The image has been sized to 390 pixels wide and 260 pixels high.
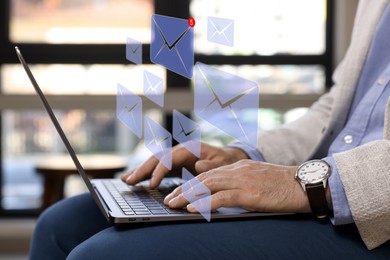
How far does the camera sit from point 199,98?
94 cm

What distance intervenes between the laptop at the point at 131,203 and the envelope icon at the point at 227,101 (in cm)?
14

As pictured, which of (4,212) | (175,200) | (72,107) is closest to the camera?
(175,200)

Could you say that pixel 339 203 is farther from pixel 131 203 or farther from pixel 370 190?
pixel 131 203

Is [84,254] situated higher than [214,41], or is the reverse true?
[214,41]

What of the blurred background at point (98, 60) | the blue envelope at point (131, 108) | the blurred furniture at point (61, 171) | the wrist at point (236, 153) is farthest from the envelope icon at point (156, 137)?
the blurred background at point (98, 60)

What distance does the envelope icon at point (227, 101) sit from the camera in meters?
0.89

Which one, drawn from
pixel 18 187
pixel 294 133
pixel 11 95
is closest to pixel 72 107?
pixel 11 95

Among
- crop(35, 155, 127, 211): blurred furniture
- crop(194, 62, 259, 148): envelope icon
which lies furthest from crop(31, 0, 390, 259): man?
crop(35, 155, 127, 211): blurred furniture

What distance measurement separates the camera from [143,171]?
131cm

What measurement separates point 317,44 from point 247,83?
289 cm

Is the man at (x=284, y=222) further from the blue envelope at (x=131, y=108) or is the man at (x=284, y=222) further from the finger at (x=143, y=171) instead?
the finger at (x=143, y=171)

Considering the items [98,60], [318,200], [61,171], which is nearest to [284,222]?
[318,200]

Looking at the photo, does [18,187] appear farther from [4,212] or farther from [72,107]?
[72,107]

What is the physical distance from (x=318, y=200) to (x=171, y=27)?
1.04 ft
